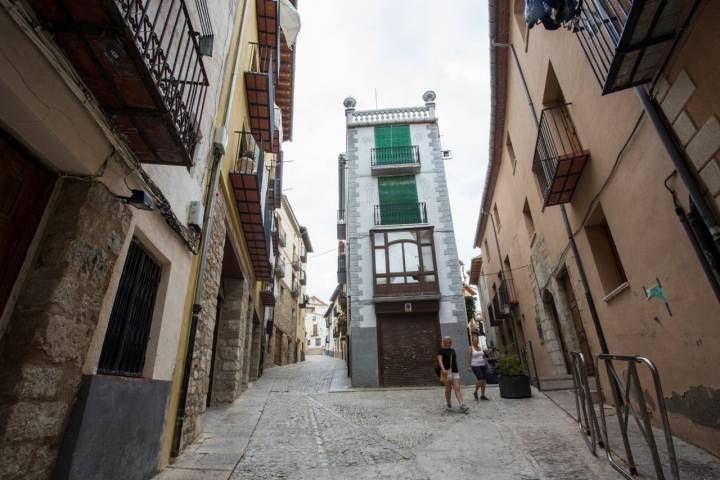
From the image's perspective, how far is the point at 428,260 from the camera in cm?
1424

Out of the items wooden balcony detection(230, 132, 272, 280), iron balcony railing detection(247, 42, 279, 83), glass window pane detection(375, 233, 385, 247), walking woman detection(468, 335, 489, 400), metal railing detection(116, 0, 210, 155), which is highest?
iron balcony railing detection(247, 42, 279, 83)

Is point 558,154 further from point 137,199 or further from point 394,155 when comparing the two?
point 394,155

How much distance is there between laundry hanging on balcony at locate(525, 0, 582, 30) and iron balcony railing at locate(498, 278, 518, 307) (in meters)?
10.7

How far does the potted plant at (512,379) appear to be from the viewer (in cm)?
792

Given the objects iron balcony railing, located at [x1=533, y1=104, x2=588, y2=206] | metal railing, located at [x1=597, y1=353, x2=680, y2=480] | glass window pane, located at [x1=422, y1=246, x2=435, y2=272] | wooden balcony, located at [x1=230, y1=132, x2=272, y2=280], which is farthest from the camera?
glass window pane, located at [x1=422, y1=246, x2=435, y2=272]

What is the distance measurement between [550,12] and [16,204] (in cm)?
590

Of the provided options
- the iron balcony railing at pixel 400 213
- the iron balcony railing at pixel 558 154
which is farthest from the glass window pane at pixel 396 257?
the iron balcony railing at pixel 558 154

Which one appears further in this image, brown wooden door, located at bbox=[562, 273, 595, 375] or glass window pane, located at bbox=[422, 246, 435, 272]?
glass window pane, located at bbox=[422, 246, 435, 272]

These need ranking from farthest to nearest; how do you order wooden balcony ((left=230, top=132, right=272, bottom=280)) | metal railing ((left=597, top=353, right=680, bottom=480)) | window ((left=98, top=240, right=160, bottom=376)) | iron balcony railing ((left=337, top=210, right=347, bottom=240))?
iron balcony railing ((left=337, top=210, right=347, bottom=240)) → wooden balcony ((left=230, top=132, right=272, bottom=280)) → window ((left=98, top=240, right=160, bottom=376)) → metal railing ((left=597, top=353, right=680, bottom=480))

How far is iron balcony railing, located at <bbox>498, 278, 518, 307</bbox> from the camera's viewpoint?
45.5ft

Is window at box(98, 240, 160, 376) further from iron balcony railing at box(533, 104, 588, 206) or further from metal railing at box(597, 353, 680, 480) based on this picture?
iron balcony railing at box(533, 104, 588, 206)

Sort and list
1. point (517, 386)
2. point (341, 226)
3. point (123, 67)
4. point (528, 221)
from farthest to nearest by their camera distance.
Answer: point (341, 226) < point (528, 221) < point (517, 386) < point (123, 67)

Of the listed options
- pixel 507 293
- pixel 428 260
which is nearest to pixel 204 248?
pixel 428 260

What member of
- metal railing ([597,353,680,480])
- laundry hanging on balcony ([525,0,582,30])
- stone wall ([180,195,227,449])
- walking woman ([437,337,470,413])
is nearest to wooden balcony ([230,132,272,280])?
stone wall ([180,195,227,449])
